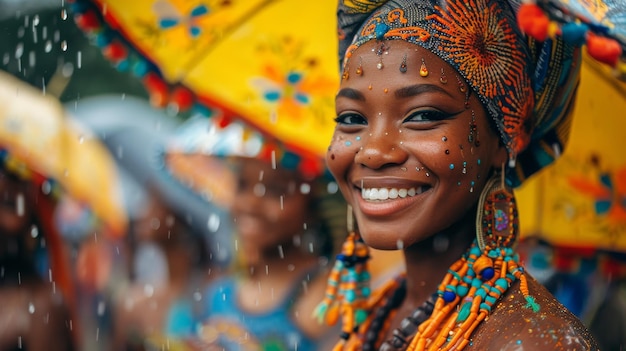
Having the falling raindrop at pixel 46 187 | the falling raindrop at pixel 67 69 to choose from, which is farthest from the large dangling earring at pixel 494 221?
the falling raindrop at pixel 67 69

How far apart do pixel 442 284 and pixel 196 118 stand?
12.3 ft

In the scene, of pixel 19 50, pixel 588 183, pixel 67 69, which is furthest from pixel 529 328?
pixel 67 69

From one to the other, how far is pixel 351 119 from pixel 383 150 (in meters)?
0.22

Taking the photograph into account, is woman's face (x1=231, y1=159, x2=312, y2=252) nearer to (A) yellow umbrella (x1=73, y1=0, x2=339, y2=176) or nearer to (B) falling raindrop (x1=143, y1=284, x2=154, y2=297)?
(A) yellow umbrella (x1=73, y1=0, x2=339, y2=176)

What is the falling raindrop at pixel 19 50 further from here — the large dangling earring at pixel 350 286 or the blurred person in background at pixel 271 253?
the large dangling earring at pixel 350 286

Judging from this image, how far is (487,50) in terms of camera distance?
2350 millimetres

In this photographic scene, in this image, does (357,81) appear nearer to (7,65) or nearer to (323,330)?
(323,330)

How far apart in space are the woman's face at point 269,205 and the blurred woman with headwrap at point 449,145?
232 cm

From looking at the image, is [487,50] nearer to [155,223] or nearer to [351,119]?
[351,119]

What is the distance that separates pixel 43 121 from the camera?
580cm

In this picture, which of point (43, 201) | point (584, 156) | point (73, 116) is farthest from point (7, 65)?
point (584, 156)

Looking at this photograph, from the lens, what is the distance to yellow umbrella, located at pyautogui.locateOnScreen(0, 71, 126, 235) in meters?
5.50

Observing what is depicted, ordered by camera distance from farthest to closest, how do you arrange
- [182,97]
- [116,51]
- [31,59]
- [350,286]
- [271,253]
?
[31,59] < [271,253] < [182,97] < [116,51] < [350,286]

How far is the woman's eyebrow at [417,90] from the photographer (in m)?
2.29
